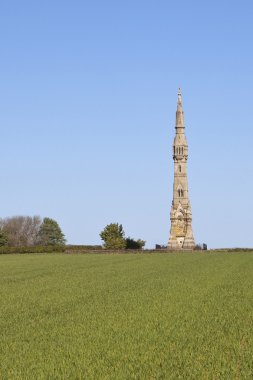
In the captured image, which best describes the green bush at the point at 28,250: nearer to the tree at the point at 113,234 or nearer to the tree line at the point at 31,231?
the tree at the point at 113,234

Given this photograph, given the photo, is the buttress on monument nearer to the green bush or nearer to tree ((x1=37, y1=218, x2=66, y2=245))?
the green bush

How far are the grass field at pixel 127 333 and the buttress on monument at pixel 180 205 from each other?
10402 cm

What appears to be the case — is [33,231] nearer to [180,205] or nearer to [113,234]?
[113,234]

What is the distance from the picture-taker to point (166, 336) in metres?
17.7

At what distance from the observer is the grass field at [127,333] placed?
538 inches

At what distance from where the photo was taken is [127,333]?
1817cm

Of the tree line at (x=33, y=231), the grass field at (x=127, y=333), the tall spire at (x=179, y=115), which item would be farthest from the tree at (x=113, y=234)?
the grass field at (x=127, y=333)

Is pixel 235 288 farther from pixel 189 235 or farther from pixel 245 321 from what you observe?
pixel 189 235

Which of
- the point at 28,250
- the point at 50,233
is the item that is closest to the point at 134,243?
the point at 28,250

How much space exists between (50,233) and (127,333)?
158 metres

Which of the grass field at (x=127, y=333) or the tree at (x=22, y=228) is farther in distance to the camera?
the tree at (x=22, y=228)

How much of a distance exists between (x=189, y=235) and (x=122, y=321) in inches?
4623

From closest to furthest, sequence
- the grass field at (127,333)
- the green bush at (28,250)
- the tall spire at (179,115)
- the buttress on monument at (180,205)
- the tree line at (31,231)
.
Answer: the grass field at (127,333) → the green bush at (28,250) → the buttress on monument at (180,205) → the tall spire at (179,115) → the tree line at (31,231)

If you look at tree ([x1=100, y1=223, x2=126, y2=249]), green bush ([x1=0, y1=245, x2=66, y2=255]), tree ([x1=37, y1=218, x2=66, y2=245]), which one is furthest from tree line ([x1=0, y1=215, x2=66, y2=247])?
green bush ([x1=0, y1=245, x2=66, y2=255])
